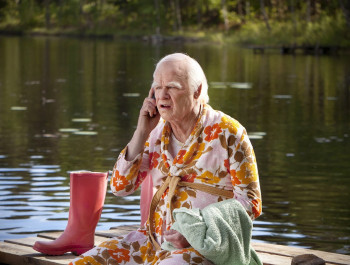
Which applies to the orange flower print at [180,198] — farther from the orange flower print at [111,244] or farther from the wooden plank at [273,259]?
the wooden plank at [273,259]

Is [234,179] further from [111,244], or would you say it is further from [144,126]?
[111,244]

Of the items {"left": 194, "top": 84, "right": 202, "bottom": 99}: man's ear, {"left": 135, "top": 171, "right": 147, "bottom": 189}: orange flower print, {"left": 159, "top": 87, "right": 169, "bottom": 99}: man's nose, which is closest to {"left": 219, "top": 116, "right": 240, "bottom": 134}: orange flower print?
{"left": 194, "top": 84, "right": 202, "bottom": 99}: man's ear

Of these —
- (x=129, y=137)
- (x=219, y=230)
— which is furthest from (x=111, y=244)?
(x=129, y=137)

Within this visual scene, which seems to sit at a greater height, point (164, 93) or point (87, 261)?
point (164, 93)

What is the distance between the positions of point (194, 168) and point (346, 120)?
13.1m

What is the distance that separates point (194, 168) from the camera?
4.39 meters

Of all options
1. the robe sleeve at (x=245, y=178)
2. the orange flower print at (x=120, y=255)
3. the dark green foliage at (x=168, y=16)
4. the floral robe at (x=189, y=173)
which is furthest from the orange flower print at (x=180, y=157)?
the dark green foliage at (x=168, y=16)

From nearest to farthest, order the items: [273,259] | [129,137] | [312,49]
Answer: [273,259]
[129,137]
[312,49]

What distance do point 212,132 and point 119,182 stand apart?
0.52 metres

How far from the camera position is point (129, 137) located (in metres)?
13.8

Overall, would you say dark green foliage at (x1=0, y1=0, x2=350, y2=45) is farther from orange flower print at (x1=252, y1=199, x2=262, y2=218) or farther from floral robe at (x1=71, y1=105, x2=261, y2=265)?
orange flower print at (x1=252, y1=199, x2=262, y2=218)

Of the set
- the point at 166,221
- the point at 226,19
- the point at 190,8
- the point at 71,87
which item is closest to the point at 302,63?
the point at 71,87

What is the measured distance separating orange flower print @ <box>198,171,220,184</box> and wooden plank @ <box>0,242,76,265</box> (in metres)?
1.15

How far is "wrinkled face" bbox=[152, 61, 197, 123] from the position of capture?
432cm
